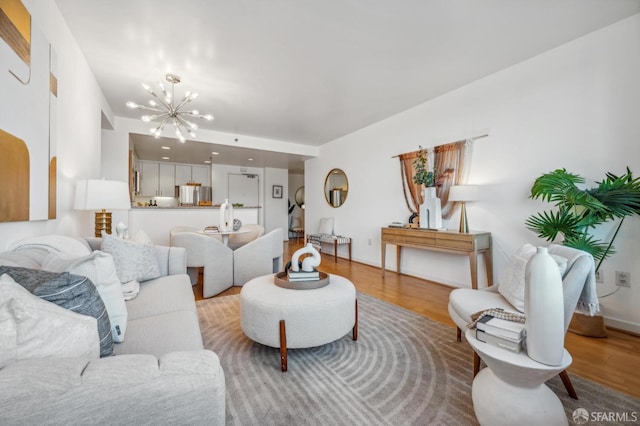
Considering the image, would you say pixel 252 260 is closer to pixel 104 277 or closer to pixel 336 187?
pixel 104 277

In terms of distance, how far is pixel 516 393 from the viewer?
1.14 metres

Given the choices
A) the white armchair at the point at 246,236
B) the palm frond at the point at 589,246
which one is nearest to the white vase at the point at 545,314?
→ the palm frond at the point at 589,246

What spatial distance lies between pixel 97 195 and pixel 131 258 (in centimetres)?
87

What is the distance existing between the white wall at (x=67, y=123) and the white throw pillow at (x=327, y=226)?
3869mm

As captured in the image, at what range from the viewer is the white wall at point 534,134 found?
7.45ft

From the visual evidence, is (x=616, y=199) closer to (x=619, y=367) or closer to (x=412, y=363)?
(x=619, y=367)

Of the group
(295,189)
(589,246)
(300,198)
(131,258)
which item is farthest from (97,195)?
(295,189)

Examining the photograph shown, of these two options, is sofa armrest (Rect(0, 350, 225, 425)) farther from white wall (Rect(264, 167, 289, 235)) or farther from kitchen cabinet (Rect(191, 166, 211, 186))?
kitchen cabinet (Rect(191, 166, 211, 186))

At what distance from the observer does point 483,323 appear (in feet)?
4.03

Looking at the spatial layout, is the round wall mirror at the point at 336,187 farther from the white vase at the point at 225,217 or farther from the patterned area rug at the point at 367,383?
the patterned area rug at the point at 367,383

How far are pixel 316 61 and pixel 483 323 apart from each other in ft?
8.82

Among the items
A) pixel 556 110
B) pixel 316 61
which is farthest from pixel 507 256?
pixel 316 61

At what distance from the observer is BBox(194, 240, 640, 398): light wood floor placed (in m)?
1.68

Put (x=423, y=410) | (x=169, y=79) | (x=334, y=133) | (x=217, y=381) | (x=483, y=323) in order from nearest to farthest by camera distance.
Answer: (x=217, y=381), (x=483, y=323), (x=423, y=410), (x=169, y=79), (x=334, y=133)
